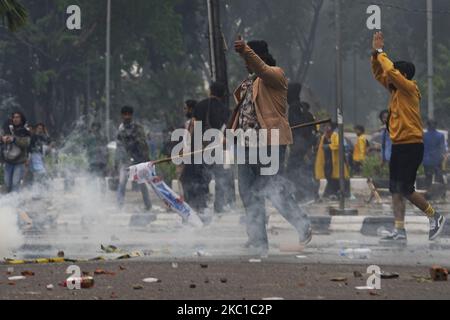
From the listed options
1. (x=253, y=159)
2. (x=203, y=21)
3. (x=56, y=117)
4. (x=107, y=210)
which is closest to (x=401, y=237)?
(x=253, y=159)

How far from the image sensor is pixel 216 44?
60.6 ft

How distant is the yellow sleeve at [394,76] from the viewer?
11547 millimetres

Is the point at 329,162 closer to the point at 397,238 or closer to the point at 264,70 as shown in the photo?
the point at 397,238

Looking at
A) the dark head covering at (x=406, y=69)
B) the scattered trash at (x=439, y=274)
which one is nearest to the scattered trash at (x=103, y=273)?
the scattered trash at (x=439, y=274)

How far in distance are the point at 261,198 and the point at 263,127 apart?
604 millimetres

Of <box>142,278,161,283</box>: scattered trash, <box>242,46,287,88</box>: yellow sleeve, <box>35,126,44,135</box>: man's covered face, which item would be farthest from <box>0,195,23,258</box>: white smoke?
<box>35,126,44,135</box>: man's covered face

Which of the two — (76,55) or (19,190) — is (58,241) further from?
(76,55)

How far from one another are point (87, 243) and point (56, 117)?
3349 centimetres

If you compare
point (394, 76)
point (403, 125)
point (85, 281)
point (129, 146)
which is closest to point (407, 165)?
point (403, 125)

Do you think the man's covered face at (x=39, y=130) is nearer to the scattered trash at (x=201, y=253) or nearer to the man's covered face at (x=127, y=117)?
the man's covered face at (x=127, y=117)

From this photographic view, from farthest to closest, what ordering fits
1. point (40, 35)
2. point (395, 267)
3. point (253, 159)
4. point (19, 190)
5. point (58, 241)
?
point (40, 35) → point (19, 190) → point (58, 241) → point (253, 159) → point (395, 267)

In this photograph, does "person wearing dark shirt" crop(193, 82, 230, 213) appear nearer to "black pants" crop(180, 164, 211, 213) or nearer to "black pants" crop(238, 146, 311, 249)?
"black pants" crop(180, 164, 211, 213)

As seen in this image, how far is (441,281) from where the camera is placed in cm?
843

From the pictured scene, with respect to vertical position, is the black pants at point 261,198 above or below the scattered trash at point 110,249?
above
